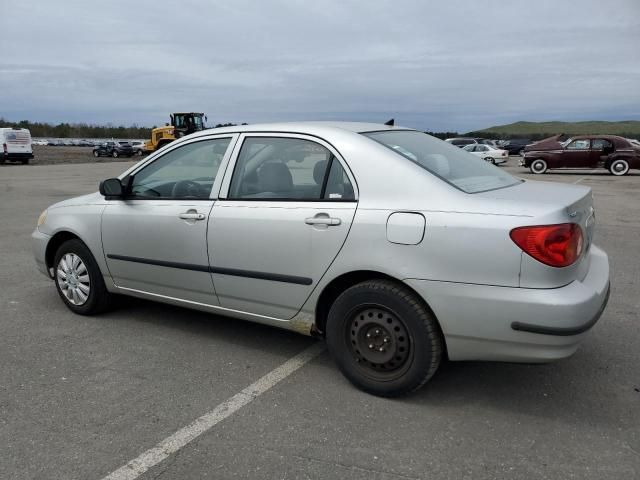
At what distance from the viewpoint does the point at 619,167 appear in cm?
2381

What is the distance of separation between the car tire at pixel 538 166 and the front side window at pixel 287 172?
2359 cm

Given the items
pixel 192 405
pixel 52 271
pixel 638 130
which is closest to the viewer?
pixel 192 405

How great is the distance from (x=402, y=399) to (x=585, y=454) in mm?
990

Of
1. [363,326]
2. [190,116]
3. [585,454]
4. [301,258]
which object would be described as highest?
[190,116]

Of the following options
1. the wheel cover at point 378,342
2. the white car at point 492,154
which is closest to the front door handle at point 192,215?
the wheel cover at point 378,342

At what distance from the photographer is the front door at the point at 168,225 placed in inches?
155

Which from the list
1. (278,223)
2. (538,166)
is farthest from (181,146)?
(538,166)

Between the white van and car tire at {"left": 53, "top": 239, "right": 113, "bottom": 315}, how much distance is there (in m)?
33.0

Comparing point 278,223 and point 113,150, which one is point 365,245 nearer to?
point 278,223

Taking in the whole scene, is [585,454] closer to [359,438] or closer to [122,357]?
[359,438]

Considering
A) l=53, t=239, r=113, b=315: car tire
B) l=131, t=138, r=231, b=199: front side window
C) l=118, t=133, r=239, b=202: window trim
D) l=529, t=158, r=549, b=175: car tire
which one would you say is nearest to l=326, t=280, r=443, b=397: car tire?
l=118, t=133, r=239, b=202: window trim

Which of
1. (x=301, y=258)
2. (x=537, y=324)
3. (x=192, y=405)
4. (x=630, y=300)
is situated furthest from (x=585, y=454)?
(x=630, y=300)

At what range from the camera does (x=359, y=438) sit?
2889 mm

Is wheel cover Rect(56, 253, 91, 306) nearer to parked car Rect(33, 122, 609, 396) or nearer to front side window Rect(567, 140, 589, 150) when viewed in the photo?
parked car Rect(33, 122, 609, 396)
